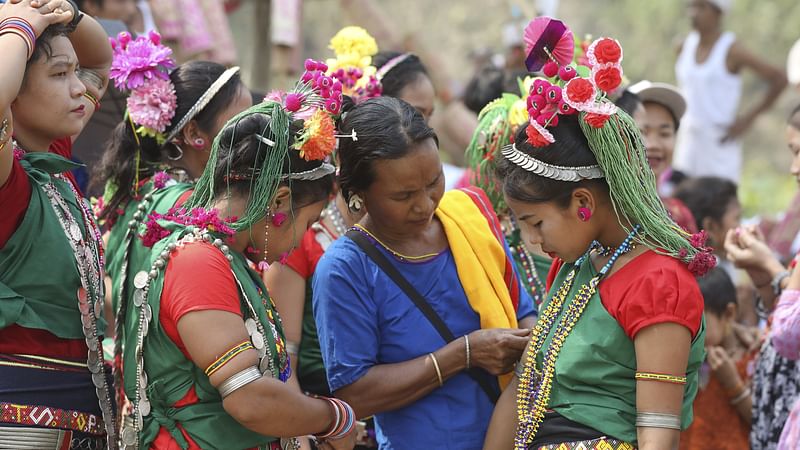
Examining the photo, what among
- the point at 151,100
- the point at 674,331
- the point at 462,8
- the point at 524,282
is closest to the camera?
the point at 674,331

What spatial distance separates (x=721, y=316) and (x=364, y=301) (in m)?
2.54

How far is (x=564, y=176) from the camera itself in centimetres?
282

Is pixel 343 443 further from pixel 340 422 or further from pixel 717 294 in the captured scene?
pixel 717 294

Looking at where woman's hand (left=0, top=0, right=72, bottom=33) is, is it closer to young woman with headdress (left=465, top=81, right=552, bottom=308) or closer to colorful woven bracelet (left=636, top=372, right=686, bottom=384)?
young woman with headdress (left=465, top=81, right=552, bottom=308)

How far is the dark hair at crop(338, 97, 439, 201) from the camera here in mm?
3084

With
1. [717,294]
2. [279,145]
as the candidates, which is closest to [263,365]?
[279,145]

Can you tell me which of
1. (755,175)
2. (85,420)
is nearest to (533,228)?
(85,420)

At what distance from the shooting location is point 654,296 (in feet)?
8.71

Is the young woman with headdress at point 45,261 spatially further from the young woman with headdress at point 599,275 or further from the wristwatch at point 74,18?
the young woman with headdress at point 599,275

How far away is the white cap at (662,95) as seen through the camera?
5.11 meters

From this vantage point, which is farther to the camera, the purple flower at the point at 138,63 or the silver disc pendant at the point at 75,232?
the purple flower at the point at 138,63

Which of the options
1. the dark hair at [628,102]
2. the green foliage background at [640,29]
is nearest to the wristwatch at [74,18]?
the dark hair at [628,102]

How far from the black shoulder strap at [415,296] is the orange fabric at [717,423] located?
2082 mm

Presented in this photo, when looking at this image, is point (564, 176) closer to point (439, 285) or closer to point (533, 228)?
point (533, 228)
